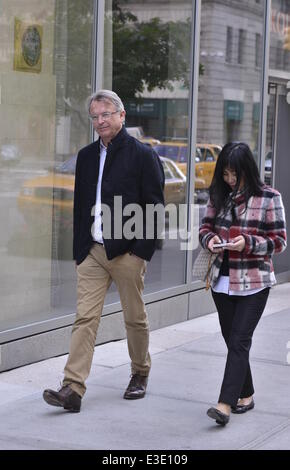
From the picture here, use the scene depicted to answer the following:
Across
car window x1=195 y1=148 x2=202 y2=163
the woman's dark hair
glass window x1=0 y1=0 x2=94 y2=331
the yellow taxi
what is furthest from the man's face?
car window x1=195 y1=148 x2=202 y2=163

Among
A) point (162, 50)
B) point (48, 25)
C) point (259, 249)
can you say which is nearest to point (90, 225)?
point (259, 249)

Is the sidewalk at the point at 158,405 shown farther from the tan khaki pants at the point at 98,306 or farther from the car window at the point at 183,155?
the car window at the point at 183,155

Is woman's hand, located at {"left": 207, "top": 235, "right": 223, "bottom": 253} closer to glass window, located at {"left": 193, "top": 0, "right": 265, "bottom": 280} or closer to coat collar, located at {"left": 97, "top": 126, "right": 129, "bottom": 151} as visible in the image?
coat collar, located at {"left": 97, "top": 126, "right": 129, "bottom": 151}

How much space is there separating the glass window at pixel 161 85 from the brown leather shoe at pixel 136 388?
7.90 ft

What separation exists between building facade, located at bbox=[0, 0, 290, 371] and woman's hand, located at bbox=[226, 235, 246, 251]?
201 cm

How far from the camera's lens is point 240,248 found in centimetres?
561

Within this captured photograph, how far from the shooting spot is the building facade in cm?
711

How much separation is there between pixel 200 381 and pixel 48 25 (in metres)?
2.96

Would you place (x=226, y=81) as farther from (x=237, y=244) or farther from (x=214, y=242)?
(x=237, y=244)

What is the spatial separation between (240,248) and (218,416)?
99 cm

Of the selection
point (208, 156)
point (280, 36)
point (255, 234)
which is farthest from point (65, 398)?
point (280, 36)
